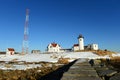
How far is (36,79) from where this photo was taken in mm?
9789

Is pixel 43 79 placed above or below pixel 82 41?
below

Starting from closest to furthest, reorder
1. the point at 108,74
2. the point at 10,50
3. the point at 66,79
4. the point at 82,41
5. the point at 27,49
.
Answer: the point at 66,79
the point at 108,74
the point at 27,49
the point at 82,41
the point at 10,50

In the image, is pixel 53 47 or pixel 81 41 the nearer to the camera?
pixel 81 41

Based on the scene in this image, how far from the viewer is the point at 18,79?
10.0 meters

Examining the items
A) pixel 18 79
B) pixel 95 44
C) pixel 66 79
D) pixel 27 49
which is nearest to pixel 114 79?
pixel 66 79

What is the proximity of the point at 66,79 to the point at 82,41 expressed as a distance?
269 ft

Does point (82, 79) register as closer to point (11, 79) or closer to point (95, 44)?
point (11, 79)

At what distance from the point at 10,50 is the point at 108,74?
100 metres

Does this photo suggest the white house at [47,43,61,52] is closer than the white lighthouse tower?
No

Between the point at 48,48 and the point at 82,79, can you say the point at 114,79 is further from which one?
the point at 48,48

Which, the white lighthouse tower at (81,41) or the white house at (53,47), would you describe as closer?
the white lighthouse tower at (81,41)

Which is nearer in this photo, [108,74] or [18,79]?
[108,74]

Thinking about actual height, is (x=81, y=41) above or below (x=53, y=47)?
above

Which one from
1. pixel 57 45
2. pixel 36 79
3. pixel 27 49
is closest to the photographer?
pixel 36 79
